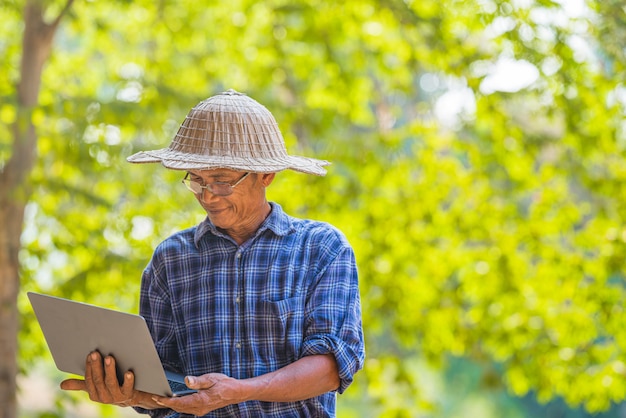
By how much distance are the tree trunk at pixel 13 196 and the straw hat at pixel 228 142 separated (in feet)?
9.15

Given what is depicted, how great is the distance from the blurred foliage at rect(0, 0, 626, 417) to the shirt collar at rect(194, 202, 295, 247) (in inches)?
110

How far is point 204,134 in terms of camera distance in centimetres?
193

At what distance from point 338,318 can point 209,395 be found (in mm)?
304

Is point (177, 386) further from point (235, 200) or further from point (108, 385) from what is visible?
point (235, 200)

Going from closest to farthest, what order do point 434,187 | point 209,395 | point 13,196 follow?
point 209,395 → point 13,196 → point 434,187

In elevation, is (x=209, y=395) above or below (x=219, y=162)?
below

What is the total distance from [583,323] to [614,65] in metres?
1.44

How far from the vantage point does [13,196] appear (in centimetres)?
453

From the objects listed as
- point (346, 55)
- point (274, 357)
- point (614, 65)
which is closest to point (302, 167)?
point (274, 357)

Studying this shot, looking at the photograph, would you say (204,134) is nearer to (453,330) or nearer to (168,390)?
(168,390)

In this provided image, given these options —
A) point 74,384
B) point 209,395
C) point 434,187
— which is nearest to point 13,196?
point 434,187

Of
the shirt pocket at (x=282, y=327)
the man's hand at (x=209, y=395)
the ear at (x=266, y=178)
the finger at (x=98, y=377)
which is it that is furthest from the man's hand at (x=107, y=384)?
the ear at (x=266, y=178)

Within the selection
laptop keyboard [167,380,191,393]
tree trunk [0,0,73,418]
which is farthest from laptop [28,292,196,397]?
tree trunk [0,0,73,418]

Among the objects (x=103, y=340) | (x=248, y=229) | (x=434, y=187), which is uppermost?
(x=248, y=229)
